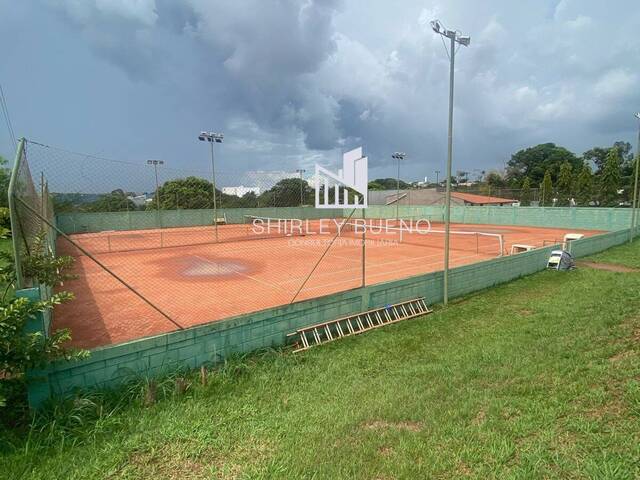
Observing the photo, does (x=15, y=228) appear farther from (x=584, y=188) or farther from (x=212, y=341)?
(x=584, y=188)

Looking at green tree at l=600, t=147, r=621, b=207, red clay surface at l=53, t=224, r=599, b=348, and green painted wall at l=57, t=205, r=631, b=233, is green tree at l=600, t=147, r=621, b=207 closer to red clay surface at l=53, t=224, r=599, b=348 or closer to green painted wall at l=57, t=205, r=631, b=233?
green painted wall at l=57, t=205, r=631, b=233

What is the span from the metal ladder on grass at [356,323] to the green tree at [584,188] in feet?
104

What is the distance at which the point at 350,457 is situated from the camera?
10.4 feet

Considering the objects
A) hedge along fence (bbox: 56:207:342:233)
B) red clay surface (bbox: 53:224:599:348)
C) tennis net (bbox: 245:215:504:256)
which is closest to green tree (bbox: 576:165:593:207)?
tennis net (bbox: 245:215:504:256)

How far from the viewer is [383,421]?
12.4 ft

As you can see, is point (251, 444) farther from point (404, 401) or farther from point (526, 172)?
point (526, 172)

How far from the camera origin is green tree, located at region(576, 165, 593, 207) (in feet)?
103

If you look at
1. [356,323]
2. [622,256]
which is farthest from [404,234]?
[356,323]

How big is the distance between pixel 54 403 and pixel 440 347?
5274 mm

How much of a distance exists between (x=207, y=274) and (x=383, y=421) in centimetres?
924

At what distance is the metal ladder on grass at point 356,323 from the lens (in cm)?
617

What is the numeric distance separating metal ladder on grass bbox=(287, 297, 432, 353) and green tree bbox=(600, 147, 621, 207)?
1263 inches

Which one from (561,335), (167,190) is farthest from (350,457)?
(167,190)

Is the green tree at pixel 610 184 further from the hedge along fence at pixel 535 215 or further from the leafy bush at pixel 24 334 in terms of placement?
the leafy bush at pixel 24 334
